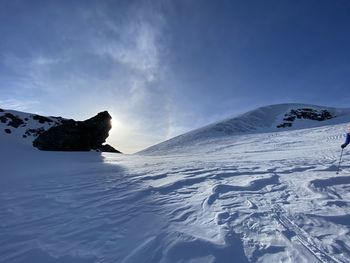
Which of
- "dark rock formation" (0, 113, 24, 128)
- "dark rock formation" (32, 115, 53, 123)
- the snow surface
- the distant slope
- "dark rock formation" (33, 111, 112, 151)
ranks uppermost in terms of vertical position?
the distant slope

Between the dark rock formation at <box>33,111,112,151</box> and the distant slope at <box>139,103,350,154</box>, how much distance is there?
44.6 feet

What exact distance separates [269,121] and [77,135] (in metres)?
45.0

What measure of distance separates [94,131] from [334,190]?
25192 millimetres

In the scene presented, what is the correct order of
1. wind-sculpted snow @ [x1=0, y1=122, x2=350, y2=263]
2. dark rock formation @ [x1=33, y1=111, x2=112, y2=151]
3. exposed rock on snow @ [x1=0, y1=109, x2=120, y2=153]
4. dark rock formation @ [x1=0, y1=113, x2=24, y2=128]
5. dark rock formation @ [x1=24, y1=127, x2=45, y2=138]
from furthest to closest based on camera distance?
1. dark rock formation @ [x1=0, y1=113, x2=24, y2=128]
2. dark rock formation @ [x1=24, y1=127, x2=45, y2=138]
3. exposed rock on snow @ [x1=0, y1=109, x2=120, y2=153]
4. dark rock formation @ [x1=33, y1=111, x2=112, y2=151]
5. wind-sculpted snow @ [x1=0, y1=122, x2=350, y2=263]

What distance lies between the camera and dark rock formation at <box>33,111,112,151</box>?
961 inches

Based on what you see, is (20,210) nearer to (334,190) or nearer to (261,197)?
(261,197)

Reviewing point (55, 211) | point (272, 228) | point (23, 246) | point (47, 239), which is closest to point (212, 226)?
point (272, 228)

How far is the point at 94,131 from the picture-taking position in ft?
89.1

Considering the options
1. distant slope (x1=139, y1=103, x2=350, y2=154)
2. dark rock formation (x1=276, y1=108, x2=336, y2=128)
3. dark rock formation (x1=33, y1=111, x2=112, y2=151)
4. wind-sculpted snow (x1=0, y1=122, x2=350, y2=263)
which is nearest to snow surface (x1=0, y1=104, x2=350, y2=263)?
wind-sculpted snow (x1=0, y1=122, x2=350, y2=263)

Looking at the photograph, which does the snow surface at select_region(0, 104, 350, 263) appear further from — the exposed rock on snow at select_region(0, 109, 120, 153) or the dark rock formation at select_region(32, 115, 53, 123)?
the dark rock formation at select_region(32, 115, 53, 123)

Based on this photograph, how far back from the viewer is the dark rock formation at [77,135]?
24422 millimetres

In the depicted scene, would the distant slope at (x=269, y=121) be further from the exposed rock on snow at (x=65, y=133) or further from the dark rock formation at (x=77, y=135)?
the exposed rock on snow at (x=65, y=133)

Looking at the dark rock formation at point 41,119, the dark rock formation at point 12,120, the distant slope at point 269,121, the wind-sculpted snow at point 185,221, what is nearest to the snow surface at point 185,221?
the wind-sculpted snow at point 185,221

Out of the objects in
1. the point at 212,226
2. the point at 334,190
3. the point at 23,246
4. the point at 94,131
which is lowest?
the point at 23,246
